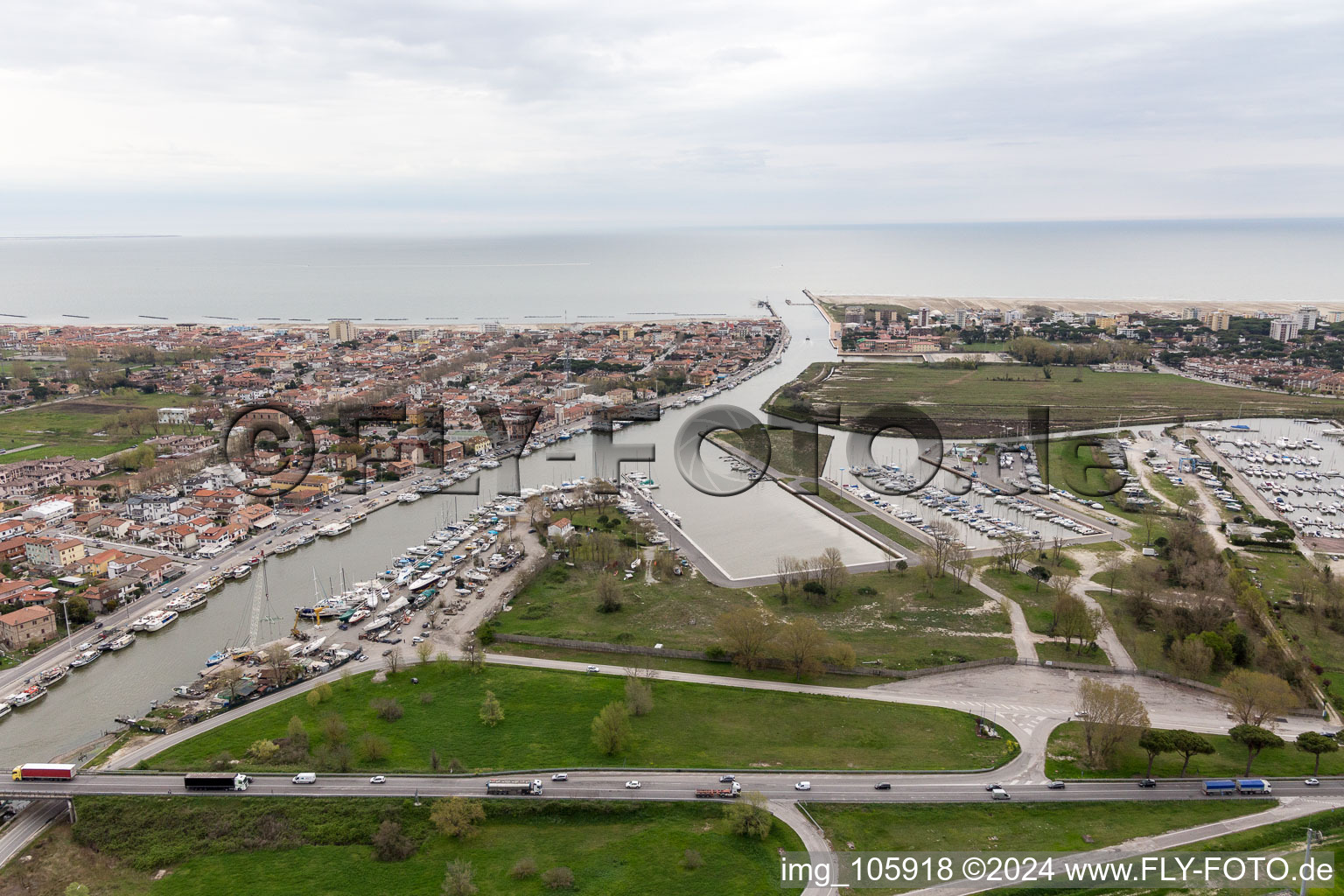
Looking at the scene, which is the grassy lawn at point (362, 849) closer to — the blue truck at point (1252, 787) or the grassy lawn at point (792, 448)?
the blue truck at point (1252, 787)

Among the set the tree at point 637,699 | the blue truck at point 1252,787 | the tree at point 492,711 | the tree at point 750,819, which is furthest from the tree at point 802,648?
the blue truck at point 1252,787

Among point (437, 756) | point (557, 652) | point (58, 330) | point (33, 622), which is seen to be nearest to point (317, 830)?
point (437, 756)

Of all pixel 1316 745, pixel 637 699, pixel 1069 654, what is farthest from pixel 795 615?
pixel 1316 745

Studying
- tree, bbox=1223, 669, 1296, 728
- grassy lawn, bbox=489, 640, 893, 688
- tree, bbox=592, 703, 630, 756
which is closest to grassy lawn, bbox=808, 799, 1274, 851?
tree, bbox=1223, 669, 1296, 728

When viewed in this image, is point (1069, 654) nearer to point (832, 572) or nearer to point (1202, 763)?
point (1202, 763)

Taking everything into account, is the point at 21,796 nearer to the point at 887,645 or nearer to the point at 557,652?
the point at 557,652

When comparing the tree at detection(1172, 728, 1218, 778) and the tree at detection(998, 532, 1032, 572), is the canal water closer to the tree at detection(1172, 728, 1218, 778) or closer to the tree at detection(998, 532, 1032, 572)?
the tree at detection(998, 532, 1032, 572)
